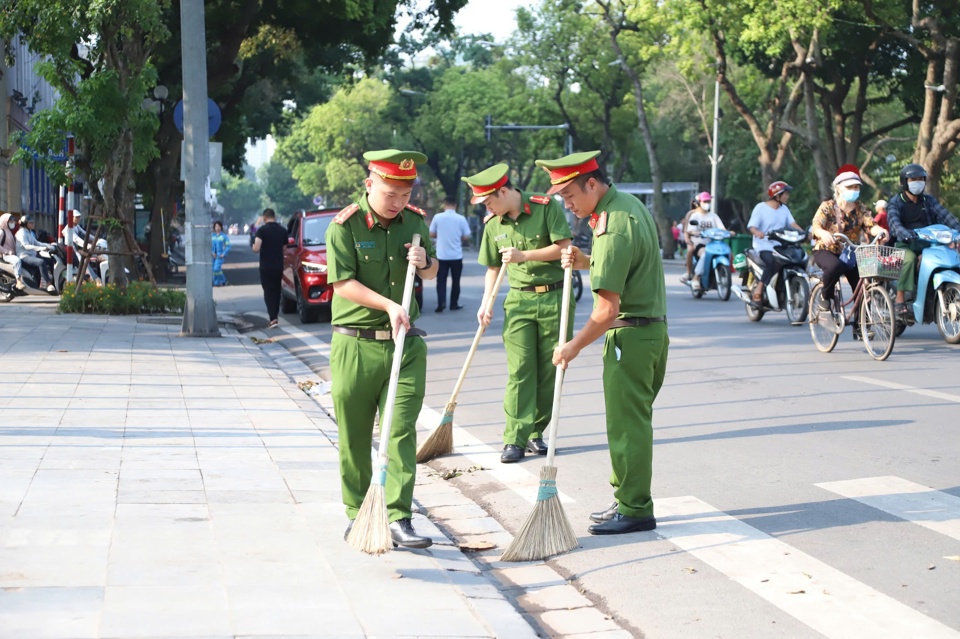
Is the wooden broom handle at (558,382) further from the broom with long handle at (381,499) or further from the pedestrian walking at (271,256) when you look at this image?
the pedestrian walking at (271,256)

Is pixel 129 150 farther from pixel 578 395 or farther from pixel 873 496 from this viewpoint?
pixel 873 496

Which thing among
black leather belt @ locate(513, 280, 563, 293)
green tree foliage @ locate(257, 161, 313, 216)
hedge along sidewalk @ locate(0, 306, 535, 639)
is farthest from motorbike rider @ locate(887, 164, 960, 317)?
green tree foliage @ locate(257, 161, 313, 216)

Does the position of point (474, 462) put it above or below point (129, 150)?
below

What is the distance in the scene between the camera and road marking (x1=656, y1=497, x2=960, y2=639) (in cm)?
449

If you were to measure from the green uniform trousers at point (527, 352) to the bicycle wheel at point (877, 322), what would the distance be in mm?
5216

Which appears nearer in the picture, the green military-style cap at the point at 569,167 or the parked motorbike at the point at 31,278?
the green military-style cap at the point at 569,167

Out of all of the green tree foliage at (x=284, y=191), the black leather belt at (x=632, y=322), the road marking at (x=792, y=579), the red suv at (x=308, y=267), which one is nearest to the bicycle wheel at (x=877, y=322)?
the road marking at (x=792, y=579)

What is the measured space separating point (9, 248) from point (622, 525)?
18.8 meters

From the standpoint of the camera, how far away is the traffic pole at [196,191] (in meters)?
15.7

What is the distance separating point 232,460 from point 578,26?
50.3 meters

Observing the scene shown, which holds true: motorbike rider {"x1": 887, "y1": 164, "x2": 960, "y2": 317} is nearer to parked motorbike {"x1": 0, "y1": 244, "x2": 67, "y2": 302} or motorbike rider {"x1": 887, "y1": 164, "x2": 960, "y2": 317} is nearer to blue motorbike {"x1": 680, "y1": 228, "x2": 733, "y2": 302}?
blue motorbike {"x1": 680, "y1": 228, "x2": 733, "y2": 302}

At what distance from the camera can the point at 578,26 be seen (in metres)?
55.6

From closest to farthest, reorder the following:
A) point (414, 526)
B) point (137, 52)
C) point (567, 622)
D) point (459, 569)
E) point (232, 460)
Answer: point (567, 622)
point (459, 569)
point (414, 526)
point (232, 460)
point (137, 52)

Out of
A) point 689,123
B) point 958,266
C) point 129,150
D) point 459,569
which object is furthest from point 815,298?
point 689,123
